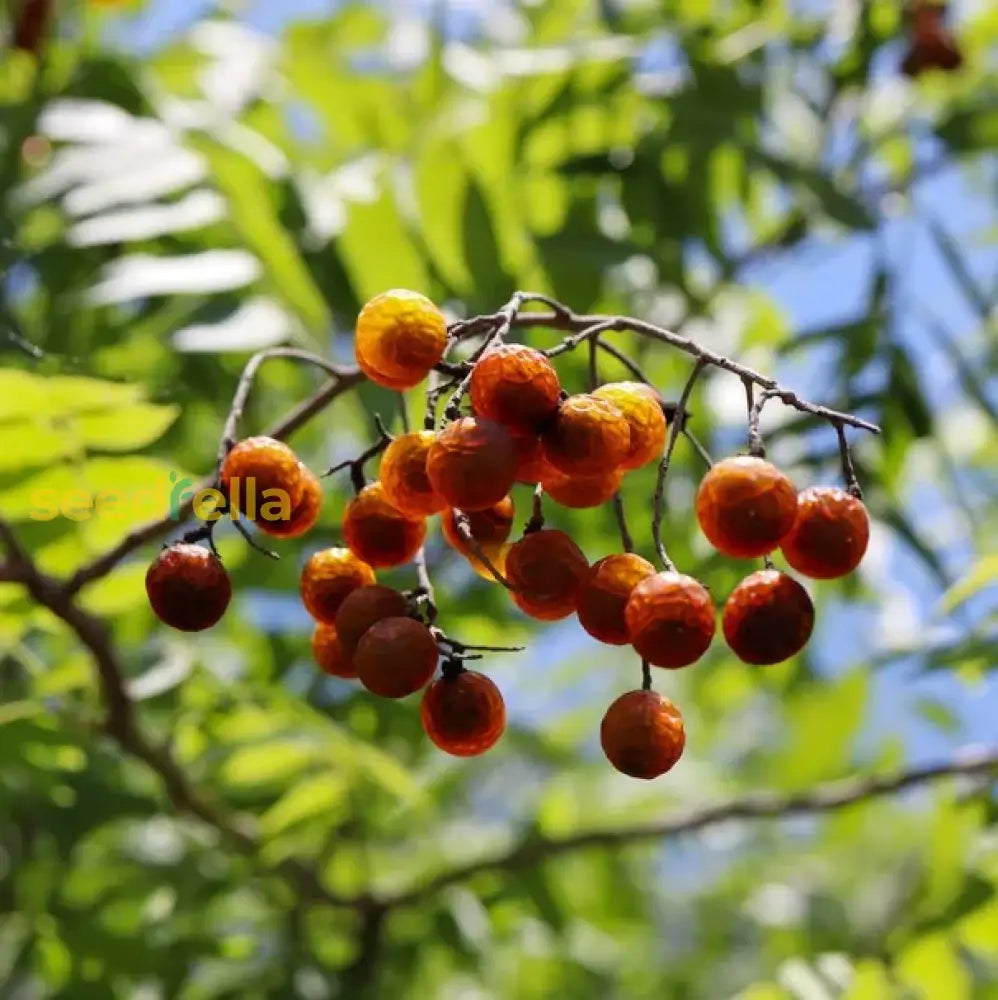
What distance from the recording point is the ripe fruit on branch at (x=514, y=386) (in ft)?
2.45

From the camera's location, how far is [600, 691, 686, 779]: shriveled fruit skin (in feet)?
2.47

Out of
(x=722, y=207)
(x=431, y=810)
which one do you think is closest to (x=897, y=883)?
(x=431, y=810)

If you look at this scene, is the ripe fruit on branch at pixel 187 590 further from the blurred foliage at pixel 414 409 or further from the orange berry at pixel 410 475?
the blurred foliage at pixel 414 409

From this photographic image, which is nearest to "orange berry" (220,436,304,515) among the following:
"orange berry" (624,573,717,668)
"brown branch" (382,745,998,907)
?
"orange berry" (624,573,717,668)

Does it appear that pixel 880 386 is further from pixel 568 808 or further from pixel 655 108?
pixel 568 808

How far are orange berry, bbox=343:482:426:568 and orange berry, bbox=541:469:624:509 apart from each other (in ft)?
0.33

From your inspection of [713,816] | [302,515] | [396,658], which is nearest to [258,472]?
[302,515]

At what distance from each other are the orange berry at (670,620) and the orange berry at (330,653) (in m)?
0.22

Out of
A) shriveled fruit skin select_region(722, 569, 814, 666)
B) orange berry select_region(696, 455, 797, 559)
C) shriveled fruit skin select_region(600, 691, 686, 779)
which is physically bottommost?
shriveled fruit skin select_region(600, 691, 686, 779)

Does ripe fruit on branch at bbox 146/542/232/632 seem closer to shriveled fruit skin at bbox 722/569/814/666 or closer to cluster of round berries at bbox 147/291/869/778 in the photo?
cluster of round berries at bbox 147/291/869/778

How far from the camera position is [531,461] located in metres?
0.79

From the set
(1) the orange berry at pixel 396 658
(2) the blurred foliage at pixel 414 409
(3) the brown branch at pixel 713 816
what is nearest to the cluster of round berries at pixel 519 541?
(1) the orange berry at pixel 396 658

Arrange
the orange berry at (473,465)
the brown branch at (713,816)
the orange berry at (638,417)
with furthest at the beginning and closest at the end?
the brown branch at (713,816)
the orange berry at (638,417)
the orange berry at (473,465)

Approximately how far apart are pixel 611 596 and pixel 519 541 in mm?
70
